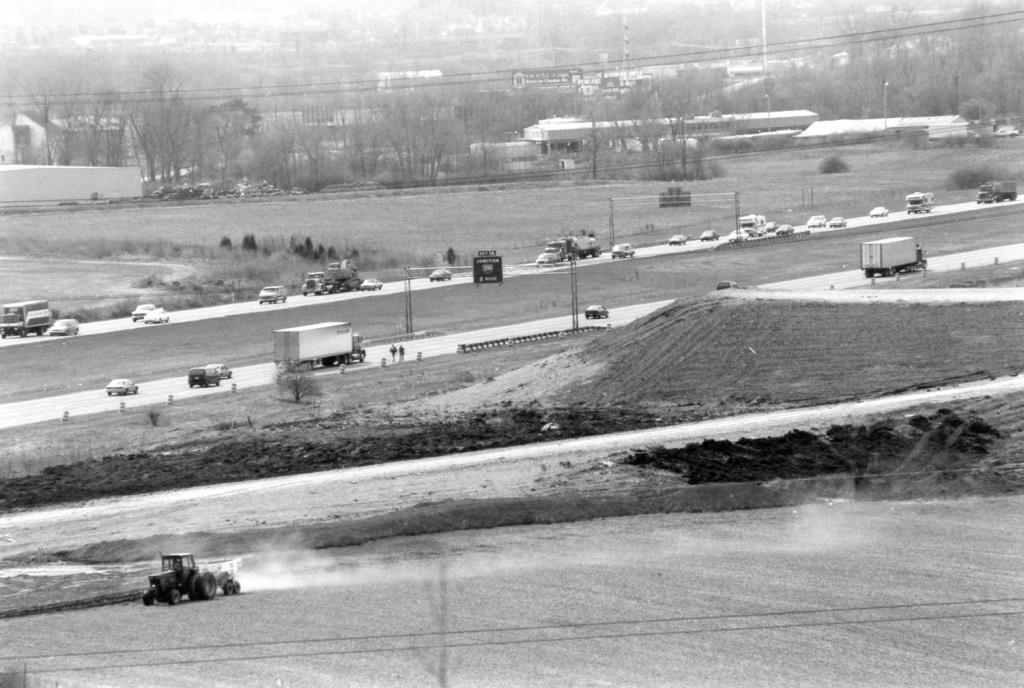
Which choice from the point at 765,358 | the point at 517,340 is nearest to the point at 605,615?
the point at 765,358

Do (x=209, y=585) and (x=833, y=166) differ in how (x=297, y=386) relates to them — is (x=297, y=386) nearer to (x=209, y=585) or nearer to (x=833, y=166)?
(x=209, y=585)

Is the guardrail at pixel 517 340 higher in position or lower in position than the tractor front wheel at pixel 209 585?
lower

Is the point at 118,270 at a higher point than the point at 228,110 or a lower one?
lower

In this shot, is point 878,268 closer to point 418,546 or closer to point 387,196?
point 418,546

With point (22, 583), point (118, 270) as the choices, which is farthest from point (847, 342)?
point (118, 270)

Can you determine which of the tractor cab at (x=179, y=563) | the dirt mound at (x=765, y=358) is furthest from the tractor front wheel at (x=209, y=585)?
the dirt mound at (x=765, y=358)

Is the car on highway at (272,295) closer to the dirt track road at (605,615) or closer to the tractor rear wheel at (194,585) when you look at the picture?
the dirt track road at (605,615)
